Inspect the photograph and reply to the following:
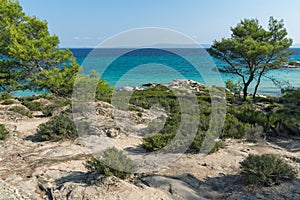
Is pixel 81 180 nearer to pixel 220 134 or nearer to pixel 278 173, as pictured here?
pixel 278 173

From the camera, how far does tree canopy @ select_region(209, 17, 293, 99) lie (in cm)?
2023

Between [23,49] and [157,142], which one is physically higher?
[23,49]

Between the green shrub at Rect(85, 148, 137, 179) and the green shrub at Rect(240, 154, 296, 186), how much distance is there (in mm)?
2491

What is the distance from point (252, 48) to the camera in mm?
19859

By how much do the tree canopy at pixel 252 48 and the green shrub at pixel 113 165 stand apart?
1673 centimetres

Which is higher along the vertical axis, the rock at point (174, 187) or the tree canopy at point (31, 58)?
the tree canopy at point (31, 58)

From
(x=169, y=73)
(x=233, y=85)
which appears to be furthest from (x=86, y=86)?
(x=169, y=73)

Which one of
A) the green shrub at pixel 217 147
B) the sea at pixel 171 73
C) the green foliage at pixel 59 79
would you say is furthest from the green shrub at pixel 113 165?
the green foliage at pixel 59 79

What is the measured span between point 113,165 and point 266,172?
125 inches

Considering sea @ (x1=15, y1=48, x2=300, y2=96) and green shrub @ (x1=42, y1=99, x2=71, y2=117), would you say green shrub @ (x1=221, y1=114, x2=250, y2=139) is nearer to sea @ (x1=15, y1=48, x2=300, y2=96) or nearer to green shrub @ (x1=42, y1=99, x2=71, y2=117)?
sea @ (x1=15, y1=48, x2=300, y2=96)

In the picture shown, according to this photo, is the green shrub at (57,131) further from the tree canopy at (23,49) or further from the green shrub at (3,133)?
the tree canopy at (23,49)

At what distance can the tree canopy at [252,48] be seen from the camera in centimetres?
2023

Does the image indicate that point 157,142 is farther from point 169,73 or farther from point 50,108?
point 169,73

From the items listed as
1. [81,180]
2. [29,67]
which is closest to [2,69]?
[29,67]
